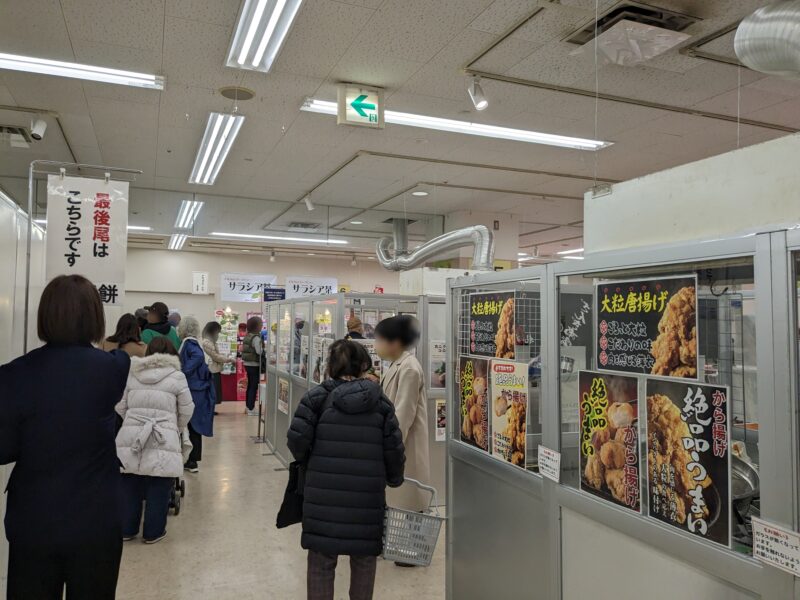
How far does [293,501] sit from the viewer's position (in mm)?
2709

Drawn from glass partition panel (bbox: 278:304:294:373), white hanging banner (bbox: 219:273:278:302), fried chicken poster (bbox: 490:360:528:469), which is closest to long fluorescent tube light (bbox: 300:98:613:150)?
glass partition panel (bbox: 278:304:294:373)

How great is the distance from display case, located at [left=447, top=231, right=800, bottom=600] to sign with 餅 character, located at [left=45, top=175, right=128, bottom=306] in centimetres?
210

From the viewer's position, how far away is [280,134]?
Answer: 5664mm

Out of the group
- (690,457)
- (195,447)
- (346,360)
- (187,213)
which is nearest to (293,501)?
(346,360)

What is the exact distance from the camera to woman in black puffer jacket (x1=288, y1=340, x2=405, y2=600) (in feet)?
8.17

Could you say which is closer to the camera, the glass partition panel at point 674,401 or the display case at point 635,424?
the display case at point 635,424

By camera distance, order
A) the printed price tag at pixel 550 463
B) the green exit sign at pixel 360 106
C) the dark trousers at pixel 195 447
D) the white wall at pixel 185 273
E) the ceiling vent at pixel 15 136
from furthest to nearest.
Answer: the white wall at pixel 185 273
the dark trousers at pixel 195 447
the ceiling vent at pixel 15 136
the green exit sign at pixel 360 106
the printed price tag at pixel 550 463

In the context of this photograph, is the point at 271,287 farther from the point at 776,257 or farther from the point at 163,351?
the point at 776,257

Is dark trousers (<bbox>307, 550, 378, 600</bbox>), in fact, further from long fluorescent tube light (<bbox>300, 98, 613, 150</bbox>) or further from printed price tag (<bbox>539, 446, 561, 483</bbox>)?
long fluorescent tube light (<bbox>300, 98, 613, 150</bbox>)

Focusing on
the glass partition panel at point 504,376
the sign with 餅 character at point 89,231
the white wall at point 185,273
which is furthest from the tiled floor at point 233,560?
the white wall at point 185,273

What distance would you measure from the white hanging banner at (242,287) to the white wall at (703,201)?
40.2 ft

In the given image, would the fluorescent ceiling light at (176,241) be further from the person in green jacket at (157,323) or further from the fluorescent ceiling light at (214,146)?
the person in green jacket at (157,323)

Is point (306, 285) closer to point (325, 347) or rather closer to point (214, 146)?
point (214, 146)

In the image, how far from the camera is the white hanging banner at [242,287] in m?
13.5
